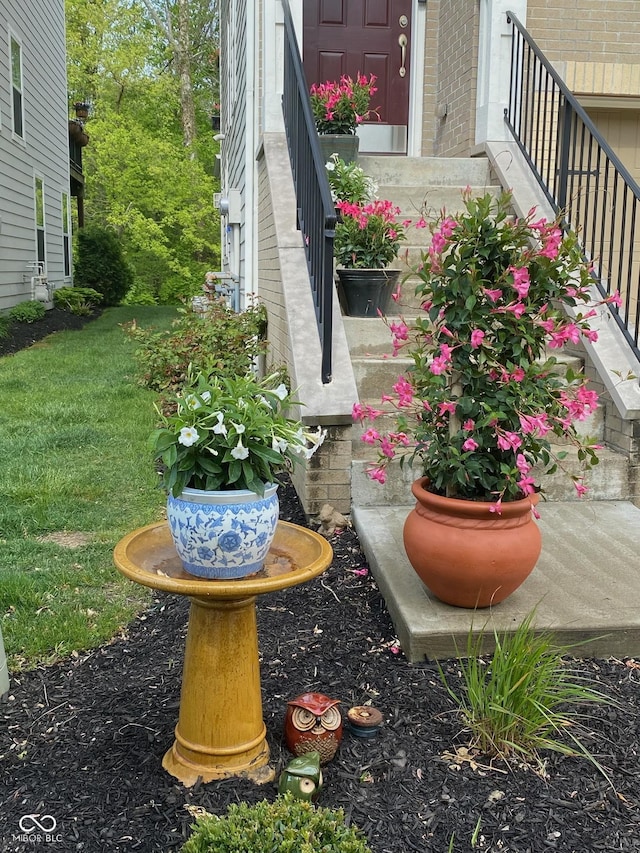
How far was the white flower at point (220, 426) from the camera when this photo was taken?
2.04 meters

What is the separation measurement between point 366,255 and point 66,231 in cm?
1462

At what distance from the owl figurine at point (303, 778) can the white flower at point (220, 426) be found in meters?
0.87

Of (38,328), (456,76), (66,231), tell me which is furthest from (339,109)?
(66,231)

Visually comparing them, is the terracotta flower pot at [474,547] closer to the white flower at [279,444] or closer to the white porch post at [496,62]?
the white flower at [279,444]

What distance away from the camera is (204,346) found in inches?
251

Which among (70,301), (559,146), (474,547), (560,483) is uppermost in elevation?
(559,146)

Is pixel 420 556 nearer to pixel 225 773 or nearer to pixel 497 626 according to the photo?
pixel 497 626

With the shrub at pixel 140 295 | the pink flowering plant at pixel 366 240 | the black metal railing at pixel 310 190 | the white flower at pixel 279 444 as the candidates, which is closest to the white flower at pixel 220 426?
the white flower at pixel 279 444

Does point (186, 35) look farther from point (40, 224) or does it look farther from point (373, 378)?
point (373, 378)

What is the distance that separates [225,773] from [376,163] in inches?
196

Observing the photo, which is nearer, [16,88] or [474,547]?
[474,547]

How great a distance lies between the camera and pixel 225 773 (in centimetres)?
221

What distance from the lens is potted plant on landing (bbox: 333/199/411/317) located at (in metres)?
5.01

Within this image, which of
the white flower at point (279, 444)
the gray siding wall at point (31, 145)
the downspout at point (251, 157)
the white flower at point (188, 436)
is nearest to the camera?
the white flower at point (188, 436)
